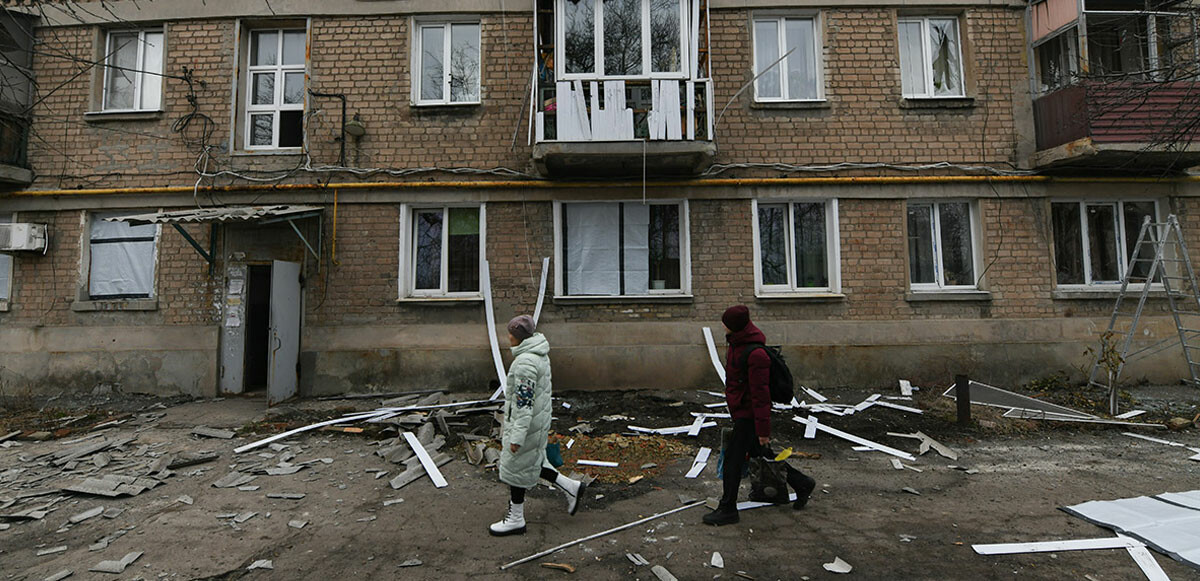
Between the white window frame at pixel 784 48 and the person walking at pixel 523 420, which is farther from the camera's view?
the white window frame at pixel 784 48

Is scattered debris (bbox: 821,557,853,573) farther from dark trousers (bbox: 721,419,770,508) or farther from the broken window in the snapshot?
the broken window

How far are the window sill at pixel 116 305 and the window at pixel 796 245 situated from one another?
9888 millimetres

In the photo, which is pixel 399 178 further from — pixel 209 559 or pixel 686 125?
pixel 209 559

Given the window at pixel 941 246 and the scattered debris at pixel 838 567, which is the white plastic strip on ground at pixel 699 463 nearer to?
the scattered debris at pixel 838 567

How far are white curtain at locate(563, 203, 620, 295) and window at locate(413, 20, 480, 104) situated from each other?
A: 268 centimetres

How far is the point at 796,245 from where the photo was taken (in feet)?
28.7

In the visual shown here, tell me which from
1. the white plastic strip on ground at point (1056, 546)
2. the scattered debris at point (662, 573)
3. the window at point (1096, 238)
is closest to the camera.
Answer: the scattered debris at point (662, 573)

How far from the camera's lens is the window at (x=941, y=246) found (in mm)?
8695

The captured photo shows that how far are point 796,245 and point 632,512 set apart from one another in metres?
5.96

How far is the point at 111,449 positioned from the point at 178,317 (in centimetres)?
310

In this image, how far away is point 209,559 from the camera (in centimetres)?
358

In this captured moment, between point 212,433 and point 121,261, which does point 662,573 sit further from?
point 121,261

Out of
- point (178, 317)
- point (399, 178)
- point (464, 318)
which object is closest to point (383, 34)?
point (399, 178)

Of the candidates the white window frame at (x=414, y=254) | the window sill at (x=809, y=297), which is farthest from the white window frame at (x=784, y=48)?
the white window frame at (x=414, y=254)
